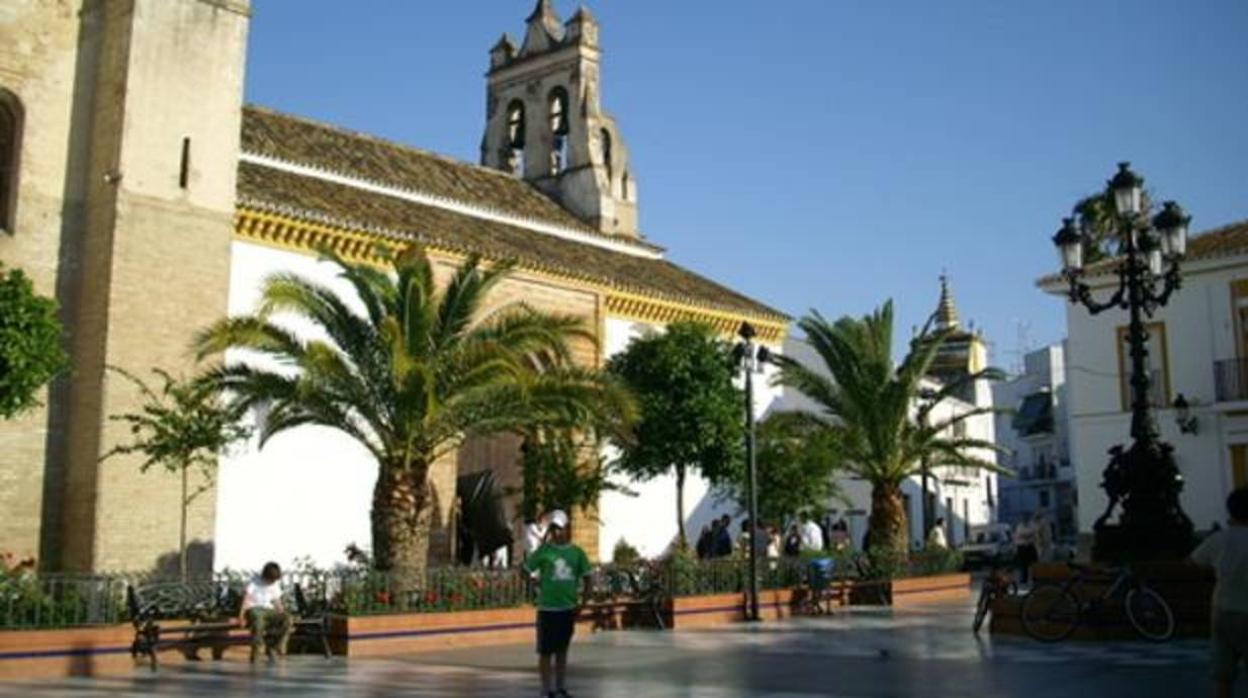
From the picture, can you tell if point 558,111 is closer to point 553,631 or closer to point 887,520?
point 887,520

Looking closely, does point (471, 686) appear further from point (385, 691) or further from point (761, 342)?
point (761, 342)

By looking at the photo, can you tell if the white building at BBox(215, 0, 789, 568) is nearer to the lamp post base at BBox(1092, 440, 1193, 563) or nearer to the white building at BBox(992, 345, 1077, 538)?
the lamp post base at BBox(1092, 440, 1193, 563)

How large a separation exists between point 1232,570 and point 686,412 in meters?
17.2

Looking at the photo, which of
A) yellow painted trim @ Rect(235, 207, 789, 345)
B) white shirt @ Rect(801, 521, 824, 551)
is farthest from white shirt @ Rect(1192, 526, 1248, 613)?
white shirt @ Rect(801, 521, 824, 551)

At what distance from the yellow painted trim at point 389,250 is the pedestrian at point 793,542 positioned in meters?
6.34

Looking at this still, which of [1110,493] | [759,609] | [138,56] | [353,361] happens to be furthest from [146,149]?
[1110,493]

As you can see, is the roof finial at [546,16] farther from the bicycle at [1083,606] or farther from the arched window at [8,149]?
the bicycle at [1083,606]

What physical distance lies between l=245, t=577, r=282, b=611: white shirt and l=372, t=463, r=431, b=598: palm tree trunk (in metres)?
1.73

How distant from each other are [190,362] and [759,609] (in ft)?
30.7

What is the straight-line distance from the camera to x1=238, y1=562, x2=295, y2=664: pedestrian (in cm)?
1352

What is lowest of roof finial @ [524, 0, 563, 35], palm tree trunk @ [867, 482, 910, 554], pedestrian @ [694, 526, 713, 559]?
pedestrian @ [694, 526, 713, 559]

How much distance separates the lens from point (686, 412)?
2434 centimetres

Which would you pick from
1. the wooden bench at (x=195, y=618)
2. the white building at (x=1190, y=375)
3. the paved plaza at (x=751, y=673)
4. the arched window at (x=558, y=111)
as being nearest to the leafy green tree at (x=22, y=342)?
the wooden bench at (x=195, y=618)

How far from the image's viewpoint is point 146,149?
2020 cm
